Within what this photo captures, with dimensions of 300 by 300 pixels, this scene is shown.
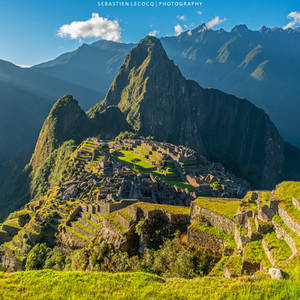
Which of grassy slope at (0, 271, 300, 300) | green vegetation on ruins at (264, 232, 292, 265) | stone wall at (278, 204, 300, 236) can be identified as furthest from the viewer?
stone wall at (278, 204, 300, 236)

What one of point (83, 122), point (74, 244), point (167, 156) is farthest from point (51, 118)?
point (74, 244)

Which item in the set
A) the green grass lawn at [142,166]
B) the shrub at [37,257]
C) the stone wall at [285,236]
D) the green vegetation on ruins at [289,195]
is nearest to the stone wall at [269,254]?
the stone wall at [285,236]

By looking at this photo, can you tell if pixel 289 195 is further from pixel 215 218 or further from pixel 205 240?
pixel 205 240

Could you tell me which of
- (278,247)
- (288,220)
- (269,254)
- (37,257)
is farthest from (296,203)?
(37,257)

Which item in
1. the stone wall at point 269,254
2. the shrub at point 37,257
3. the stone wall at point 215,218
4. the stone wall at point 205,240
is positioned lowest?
the shrub at point 37,257

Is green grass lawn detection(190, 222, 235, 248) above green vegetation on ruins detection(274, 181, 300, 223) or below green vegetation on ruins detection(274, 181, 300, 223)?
below

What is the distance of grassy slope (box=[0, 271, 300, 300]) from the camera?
22.5ft

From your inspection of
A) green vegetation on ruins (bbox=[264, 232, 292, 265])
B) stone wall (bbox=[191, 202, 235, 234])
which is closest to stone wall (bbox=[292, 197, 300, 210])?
green vegetation on ruins (bbox=[264, 232, 292, 265])

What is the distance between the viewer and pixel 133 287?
25.1ft

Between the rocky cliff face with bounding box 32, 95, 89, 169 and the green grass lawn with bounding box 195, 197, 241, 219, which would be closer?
the green grass lawn with bounding box 195, 197, 241, 219

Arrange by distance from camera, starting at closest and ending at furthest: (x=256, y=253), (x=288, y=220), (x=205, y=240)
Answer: (x=256, y=253)
(x=288, y=220)
(x=205, y=240)

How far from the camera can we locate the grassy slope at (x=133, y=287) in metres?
→ 6.85

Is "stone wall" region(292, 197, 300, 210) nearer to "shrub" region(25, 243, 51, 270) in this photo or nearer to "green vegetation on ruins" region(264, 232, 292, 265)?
"green vegetation on ruins" region(264, 232, 292, 265)

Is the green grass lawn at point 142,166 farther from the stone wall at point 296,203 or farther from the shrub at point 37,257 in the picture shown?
the stone wall at point 296,203
